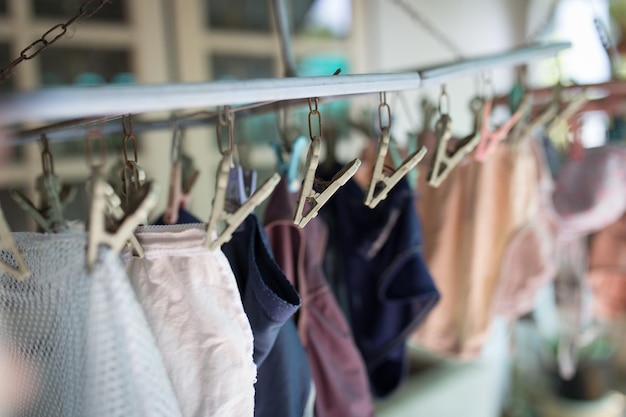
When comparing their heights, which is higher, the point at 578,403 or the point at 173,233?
the point at 173,233

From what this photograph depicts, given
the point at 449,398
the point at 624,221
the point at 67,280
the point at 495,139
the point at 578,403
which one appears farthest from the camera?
the point at 578,403

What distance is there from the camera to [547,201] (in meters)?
0.88

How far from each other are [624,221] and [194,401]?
906 millimetres

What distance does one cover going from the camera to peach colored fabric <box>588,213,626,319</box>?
100cm

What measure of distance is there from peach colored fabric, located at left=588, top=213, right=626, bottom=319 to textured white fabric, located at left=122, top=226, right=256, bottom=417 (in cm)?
86

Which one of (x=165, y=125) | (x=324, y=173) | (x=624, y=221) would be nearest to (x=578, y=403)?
(x=624, y=221)

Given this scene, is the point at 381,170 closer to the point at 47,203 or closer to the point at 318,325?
the point at 318,325

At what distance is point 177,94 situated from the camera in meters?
0.33

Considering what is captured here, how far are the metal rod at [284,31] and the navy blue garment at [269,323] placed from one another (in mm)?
298

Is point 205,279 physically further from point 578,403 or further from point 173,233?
point 578,403

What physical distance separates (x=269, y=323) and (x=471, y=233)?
494mm

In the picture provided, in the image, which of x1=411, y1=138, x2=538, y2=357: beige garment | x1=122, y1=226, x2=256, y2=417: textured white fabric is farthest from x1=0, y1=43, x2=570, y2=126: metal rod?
x1=411, y1=138, x2=538, y2=357: beige garment

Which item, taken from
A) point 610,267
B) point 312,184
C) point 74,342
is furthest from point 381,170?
point 610,267

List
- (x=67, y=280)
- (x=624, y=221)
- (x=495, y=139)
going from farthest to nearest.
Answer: (x=624, y=221), (x=495, y=139), (x=67, y=280)
